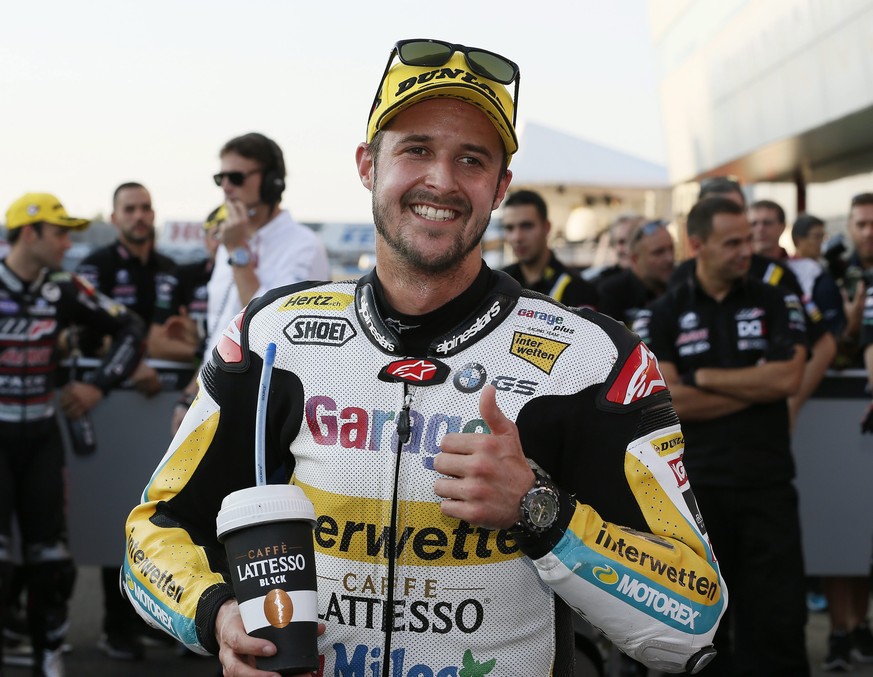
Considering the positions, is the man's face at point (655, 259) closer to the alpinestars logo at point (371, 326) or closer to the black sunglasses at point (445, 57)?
the black sunglasses at point (445, 57)

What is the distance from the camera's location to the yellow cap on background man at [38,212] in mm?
5676

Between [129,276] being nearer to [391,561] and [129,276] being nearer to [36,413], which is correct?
[36,413]

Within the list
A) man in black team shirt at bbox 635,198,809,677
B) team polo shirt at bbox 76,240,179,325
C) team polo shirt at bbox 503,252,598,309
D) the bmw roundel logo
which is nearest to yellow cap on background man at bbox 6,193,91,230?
team polo shirt at bbox 76,240,179,325

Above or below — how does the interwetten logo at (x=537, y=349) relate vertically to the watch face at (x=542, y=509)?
above

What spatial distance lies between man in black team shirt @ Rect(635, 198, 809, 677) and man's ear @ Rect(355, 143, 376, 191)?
282 cm

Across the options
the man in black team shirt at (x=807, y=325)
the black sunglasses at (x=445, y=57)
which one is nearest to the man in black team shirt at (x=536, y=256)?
the man in black team shirt at (x=807, y=325)

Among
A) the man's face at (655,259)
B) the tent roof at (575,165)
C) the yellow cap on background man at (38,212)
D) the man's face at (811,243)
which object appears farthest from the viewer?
the tent roof at (575,165)

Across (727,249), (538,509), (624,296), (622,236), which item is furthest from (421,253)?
(622,236)

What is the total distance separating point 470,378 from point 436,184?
1.22ft

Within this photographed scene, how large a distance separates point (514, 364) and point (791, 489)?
10.6 ft

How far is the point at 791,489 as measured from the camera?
4852 millimetres

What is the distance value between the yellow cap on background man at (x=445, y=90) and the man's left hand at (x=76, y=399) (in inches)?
169

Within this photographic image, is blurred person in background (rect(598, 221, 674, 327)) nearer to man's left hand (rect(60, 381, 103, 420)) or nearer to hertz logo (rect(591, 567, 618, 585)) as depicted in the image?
man's left hand (rect(60, 381, 103, 420))

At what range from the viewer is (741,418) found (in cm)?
489
